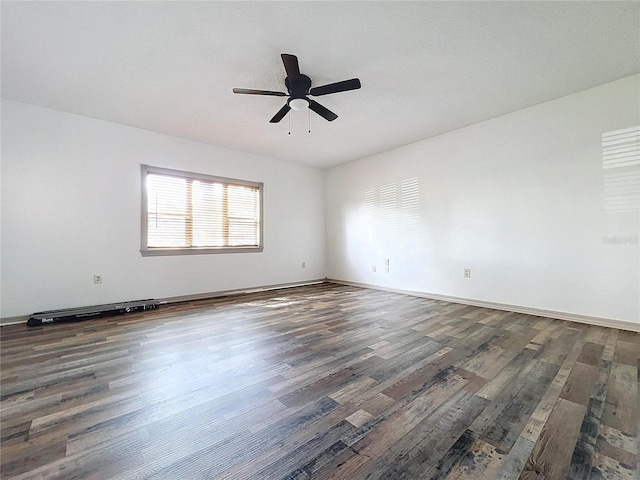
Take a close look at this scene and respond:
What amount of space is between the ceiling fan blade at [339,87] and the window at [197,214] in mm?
2827

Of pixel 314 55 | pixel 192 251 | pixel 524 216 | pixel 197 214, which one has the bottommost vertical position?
pixel 192 251

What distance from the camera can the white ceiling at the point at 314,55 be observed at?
193 centimetres

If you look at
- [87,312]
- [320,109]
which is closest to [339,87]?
[320,109]

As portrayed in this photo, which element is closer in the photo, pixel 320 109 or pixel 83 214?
pixel 320 109

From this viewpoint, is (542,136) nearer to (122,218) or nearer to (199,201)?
(199,201)

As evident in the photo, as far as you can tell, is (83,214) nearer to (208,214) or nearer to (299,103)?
(208,214)

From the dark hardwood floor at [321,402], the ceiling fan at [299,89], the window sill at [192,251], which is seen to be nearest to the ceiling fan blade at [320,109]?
the ceiling fan at [299,89]

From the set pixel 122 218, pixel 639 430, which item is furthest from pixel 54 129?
pixel 639 430

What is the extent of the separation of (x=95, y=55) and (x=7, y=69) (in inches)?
40.4

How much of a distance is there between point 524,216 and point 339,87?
9.56ft

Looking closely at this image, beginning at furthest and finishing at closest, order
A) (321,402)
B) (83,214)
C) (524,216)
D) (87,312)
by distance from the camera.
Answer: (83,214), (524,216), (87,312), (321,402)

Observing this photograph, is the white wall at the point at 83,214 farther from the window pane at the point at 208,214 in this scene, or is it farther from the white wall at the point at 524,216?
the white wall at the point at 524,216

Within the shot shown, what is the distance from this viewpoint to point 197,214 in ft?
14.8

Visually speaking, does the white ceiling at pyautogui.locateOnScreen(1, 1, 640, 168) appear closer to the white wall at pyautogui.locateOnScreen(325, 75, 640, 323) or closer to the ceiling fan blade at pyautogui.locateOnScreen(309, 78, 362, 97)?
the ceiling fan blade at pyautogui.locateOnScreen(309, 78, 362, 97)
